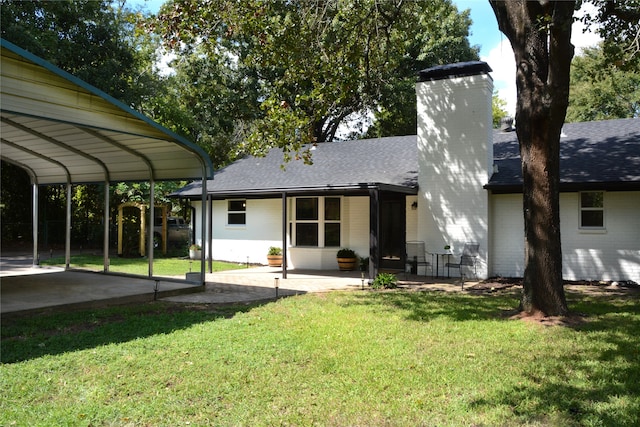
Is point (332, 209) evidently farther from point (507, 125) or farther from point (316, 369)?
point (316, 369)

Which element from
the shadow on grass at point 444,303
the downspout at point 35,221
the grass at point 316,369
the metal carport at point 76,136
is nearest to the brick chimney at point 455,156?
the shadow on grass at point 444,303

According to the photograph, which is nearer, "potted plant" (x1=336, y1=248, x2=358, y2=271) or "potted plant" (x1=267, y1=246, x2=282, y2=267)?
"potted plant" (x1=336, y1=248, x2=358, y2=271)

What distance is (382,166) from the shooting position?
1600 cm

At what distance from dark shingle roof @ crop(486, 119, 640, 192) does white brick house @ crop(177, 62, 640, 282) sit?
1.2 inches

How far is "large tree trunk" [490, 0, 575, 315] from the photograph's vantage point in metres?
7.88

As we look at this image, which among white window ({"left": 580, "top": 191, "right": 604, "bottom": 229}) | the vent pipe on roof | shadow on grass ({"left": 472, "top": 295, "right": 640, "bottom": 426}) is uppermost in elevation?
the vent pipe on roof

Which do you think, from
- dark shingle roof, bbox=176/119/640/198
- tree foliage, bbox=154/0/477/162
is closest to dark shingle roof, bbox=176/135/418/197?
dark shingle roof, bbox=176/119/640/198

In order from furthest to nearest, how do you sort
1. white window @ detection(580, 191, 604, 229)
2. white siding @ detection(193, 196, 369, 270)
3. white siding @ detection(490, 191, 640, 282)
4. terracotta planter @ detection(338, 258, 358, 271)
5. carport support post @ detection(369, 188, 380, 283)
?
1. white siding @ detection(193, 196, 369, 270)
2. terracotta planter @ detection(338, 258, 358, 271)
3. white window @ detection(580, 191, 604, 229)
4. white siding @ detection(490, 191, 640, 282)
5. carport support post @ detection(369, 188, 380, 283)

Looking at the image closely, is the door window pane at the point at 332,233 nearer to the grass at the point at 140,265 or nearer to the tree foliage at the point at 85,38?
the grass at the point at 140,265

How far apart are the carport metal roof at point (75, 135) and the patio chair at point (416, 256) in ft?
23.1

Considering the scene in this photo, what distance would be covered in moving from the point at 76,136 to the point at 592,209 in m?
12.7

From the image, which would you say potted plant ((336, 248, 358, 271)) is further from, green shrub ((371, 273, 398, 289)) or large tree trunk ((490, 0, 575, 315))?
large tree trunk ((490, 0, 575, 315))

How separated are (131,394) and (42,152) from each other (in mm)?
9000

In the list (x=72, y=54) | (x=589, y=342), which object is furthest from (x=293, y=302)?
(x=72, y=54)
